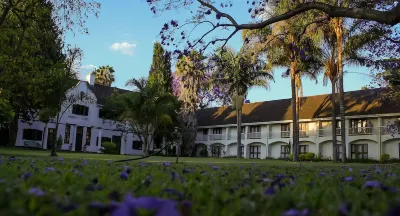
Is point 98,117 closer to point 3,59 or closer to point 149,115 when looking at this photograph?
point 149,115

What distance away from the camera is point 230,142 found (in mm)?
52625

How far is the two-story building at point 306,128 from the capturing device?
40375 mm

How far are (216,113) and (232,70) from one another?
66.4 feet

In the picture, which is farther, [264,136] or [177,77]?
[264,136]

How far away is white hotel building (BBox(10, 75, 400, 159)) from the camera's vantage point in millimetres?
41062

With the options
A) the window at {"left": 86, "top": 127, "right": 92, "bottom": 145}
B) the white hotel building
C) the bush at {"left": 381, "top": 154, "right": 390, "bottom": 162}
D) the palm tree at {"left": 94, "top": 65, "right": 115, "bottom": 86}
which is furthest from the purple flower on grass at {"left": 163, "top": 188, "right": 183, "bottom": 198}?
the palm tree at {"left": 94, "top": 65, "right": 115, "bottom": 86}

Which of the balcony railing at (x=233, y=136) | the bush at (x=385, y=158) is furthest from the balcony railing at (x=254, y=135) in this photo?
the bush at (x=385, y=158)

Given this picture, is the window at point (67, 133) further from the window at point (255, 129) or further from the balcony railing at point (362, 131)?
the balcony railing at point (362, 131)

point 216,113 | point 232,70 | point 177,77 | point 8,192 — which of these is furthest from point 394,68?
point 216,113

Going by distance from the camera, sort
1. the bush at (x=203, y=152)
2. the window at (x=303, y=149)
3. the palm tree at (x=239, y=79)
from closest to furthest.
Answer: the palm tree at (x=239, y=79)
the window at (x=303, y=149)
the bush at (x=203, y=152)

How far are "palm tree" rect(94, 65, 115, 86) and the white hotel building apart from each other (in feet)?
26.9

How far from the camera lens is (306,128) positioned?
4681 centimetres

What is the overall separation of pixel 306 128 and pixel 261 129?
639cm

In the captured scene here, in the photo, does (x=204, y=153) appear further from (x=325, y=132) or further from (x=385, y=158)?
(x=385, y=158)
